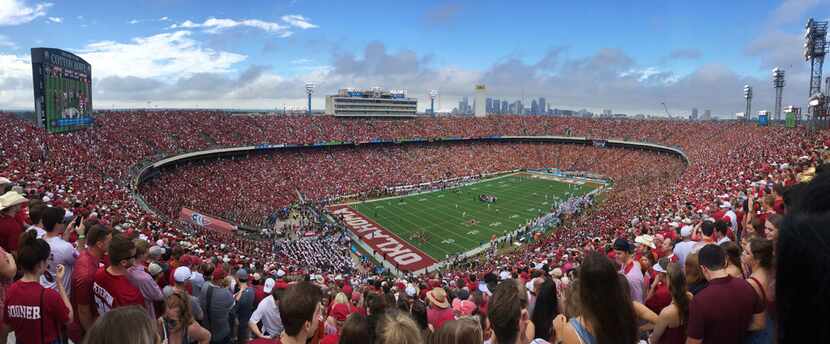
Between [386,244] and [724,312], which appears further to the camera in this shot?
[386,244]

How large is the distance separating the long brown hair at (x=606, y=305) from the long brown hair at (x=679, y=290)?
887 millimetres

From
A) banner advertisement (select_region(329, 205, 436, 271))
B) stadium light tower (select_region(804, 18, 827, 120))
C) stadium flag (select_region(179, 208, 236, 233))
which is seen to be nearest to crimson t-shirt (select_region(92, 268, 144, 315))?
banner advertisement (select_region(329, 205, 436, 271))

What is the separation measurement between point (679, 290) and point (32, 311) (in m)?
5.48

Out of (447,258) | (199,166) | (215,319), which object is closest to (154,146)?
(199,166)

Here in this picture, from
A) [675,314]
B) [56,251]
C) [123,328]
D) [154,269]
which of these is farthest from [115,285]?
[675,314]

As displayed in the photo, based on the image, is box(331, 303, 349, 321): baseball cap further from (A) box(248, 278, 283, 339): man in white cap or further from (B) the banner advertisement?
(B) the banner advertisement

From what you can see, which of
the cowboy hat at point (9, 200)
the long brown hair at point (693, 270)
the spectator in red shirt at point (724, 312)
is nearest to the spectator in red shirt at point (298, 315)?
the spectator in red shirt at point (724, 312)

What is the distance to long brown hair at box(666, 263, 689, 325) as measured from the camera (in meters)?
3.72

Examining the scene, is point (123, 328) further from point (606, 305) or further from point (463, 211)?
point (463, 211)

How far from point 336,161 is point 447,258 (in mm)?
28677

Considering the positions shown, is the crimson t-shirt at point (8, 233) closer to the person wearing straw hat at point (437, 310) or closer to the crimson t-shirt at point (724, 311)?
the person wearing straw hat at point (437, 310)

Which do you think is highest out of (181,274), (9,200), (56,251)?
(9,200)

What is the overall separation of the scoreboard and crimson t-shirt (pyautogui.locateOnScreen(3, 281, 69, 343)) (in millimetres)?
29158

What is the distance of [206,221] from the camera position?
24.7 metres
